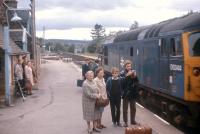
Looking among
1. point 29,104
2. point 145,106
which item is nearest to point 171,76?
point 145,106

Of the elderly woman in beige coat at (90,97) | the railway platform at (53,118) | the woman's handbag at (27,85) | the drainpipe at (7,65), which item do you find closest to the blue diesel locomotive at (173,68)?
the railway platform at (53,118)

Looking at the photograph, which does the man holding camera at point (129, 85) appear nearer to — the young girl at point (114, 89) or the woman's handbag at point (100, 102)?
the young girl at point (114, 89)

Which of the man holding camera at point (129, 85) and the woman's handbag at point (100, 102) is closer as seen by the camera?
the woman's handbag at point (100, 102)

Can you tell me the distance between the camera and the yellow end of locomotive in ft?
40.8

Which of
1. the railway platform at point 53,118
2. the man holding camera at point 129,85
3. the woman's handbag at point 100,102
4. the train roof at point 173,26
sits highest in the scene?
the train roof at point 173,26

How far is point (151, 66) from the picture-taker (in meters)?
16.8

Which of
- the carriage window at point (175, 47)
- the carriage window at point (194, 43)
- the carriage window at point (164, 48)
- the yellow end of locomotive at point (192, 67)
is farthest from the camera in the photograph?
the carriage window at point (164, 48)

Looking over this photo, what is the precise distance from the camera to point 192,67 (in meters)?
12.5

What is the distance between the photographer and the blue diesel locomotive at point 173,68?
496 inches

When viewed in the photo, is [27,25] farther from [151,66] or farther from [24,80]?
[151,66]

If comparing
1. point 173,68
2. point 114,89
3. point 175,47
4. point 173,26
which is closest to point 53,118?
point 114,89

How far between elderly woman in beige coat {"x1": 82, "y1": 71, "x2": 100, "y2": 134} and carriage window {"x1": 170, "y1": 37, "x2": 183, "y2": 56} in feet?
8.08

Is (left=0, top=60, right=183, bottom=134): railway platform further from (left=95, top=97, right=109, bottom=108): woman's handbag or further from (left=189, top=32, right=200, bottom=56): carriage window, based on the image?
(left=189, top=32, right=200, bottom=56): carriage window

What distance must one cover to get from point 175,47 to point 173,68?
0.57 m
